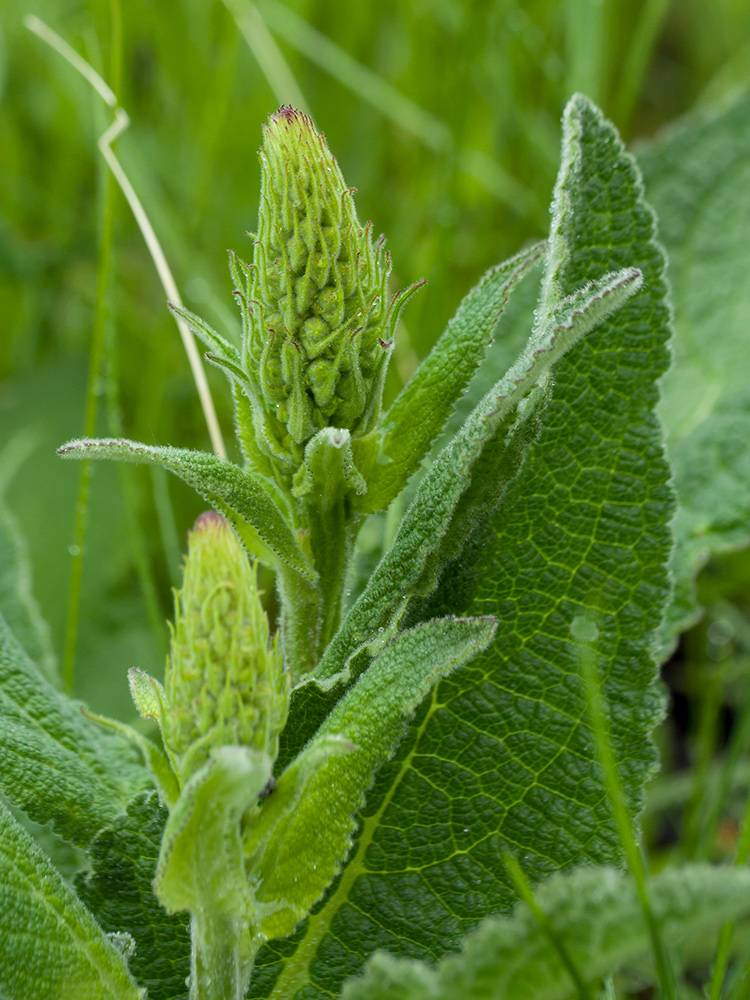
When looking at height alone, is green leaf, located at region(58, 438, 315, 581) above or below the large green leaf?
above

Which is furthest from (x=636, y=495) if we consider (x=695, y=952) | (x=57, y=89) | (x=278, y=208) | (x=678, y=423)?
(x=57, y=89)

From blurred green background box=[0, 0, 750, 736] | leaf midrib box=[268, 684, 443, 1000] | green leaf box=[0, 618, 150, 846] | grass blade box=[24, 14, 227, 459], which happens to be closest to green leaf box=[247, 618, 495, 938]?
leaf midrib box=[268, 684, 443, 1000]

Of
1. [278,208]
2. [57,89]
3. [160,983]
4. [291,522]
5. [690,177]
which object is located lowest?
[160,983]

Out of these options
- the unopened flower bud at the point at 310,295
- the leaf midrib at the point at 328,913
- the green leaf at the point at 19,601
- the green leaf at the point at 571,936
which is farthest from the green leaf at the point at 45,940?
the green leaf at the point at 19,601

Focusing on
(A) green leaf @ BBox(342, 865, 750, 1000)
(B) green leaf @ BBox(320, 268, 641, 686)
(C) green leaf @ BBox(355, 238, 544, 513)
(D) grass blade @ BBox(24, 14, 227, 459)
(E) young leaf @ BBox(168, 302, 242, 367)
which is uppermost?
(D) grass blade @ BBox(24, 14, 227, 459)

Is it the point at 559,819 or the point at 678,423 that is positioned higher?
the point at 678,423

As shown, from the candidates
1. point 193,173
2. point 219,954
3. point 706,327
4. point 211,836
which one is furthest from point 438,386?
point 193,173

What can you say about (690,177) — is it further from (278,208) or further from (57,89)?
(57,89)

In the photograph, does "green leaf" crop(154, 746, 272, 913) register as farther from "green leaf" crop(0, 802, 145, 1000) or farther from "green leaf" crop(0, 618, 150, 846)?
"green leaf" crop(0, 618, 150, 846)
